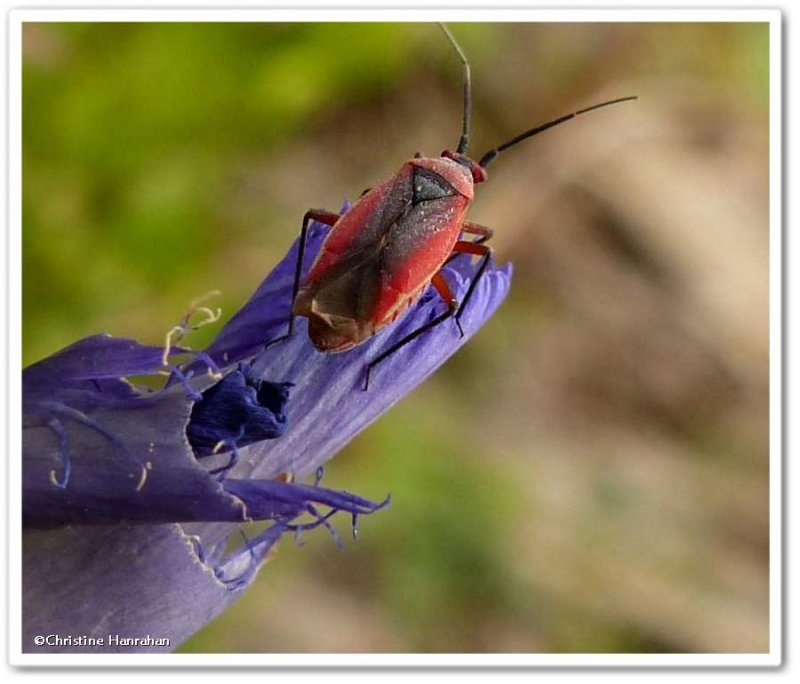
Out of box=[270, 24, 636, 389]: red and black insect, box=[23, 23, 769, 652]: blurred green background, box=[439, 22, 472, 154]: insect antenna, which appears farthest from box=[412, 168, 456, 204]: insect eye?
box=[23, 23, 769, 652]: blurred green background

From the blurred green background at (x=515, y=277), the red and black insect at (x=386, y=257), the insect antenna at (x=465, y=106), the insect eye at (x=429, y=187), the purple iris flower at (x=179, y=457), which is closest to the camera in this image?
the purple iris flower at (x=179, y=457)

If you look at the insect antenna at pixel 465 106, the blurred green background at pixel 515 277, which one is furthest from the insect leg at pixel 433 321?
the blurred green background at pixel 515 277

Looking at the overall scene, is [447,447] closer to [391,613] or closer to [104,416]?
[391,613]

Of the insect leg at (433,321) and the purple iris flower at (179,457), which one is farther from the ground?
the insect leg at (433,321)

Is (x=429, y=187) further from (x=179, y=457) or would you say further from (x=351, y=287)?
(x=179, y=457)

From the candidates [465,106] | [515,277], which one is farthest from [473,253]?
[515,277]

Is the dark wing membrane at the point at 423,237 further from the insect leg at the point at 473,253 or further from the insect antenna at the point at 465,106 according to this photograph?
the insect antenna at the point at 465,106

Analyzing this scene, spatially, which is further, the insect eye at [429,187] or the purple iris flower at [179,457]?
the insect eye at [429,187]
